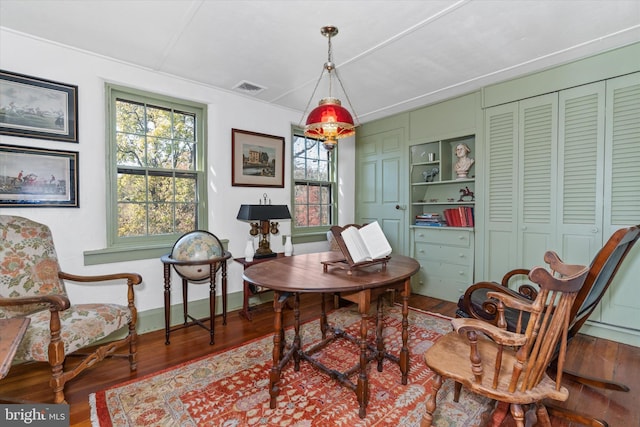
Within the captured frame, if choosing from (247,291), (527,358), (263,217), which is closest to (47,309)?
(247,291)

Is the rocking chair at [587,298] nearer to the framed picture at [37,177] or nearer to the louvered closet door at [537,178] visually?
the louvered closet door at [537,178]

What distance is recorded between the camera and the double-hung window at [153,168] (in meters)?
Result: 2.78

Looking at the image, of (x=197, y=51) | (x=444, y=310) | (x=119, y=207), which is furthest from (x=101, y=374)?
(x=444, y=310)

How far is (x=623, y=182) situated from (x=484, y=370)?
95.7 inches

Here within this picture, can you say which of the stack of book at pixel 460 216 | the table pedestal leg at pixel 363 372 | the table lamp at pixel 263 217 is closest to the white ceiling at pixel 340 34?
the table lamp at pixel 263 217

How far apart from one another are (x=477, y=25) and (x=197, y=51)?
226cm

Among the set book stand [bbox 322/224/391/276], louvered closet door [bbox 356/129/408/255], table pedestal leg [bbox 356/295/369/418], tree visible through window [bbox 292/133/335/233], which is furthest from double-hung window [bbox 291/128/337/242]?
table pedestal leg [bbox 356/295/369/418]

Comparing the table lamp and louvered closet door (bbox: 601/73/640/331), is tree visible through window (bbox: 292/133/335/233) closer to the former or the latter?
the table lamp

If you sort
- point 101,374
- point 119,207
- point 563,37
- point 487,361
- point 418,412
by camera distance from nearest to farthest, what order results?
point 487,361, point 418,412, point 101,374, point 563,37, point 119,207

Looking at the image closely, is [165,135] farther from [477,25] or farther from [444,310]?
[444,310]

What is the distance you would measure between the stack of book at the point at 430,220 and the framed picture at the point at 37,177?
379 cm

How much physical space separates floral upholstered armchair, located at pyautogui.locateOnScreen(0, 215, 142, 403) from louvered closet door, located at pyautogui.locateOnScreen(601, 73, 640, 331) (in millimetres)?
3991

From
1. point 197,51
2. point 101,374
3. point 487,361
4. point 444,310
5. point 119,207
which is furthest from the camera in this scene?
point 444,310

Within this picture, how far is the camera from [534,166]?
9.87 feet
